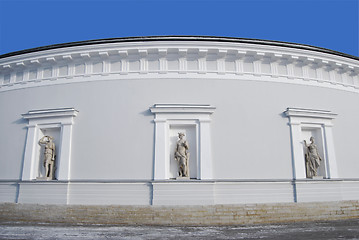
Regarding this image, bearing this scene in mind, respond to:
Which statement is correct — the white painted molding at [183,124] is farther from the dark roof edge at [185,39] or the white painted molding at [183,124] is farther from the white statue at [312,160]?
the white statue at [312,160]

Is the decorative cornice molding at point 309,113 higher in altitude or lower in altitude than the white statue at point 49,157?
higher

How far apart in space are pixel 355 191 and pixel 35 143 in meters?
11.6

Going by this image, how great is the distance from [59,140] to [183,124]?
4.45m

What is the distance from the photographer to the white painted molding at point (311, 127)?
29.8 feet

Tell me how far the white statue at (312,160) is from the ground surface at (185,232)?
179 centimetres

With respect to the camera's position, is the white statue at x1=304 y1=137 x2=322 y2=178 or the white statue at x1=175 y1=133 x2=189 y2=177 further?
the white statue at x1=304 y1=137 x2=322 y2=178

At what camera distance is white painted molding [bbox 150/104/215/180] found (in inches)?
339

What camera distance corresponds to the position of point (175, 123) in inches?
351

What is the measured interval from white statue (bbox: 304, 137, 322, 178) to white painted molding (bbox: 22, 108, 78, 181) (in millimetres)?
8184

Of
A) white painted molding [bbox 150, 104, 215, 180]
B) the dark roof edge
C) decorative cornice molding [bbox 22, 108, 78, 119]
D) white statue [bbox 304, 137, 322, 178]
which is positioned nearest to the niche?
white painted molding [bbox 150, 104, 215, 180]

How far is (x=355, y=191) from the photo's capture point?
9617mm

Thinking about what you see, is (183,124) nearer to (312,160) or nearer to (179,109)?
(179,109)

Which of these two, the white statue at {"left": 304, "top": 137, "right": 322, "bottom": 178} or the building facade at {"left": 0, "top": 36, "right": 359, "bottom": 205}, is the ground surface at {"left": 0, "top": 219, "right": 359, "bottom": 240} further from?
the white statue at {"left": 304, "top": 137, "right": 322, "bottom": 178}

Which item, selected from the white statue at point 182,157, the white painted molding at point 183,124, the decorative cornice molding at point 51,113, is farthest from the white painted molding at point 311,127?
the decorative cornice molding at point 51,113
